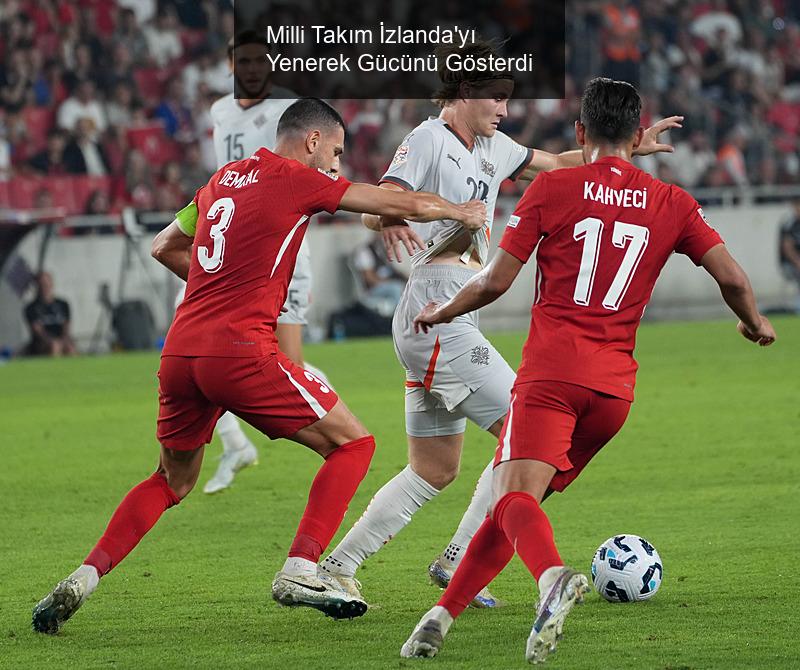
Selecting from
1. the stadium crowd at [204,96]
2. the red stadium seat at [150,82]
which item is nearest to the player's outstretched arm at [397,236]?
the stadium crowd at [204,96]

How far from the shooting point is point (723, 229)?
2053 centimetres

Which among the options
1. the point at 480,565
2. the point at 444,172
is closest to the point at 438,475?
the point at 480,565

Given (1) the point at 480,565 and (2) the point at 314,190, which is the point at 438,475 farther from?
(2) the point at 314,190

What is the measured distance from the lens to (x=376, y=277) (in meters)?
18.5

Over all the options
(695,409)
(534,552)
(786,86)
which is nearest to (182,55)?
(786,86)

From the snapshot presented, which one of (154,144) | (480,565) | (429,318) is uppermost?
(154,144)

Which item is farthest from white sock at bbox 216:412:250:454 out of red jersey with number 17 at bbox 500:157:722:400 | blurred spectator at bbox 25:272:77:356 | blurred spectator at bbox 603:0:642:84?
blurred spectator at bbox 603:0:642:84

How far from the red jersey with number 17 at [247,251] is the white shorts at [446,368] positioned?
2.48ft

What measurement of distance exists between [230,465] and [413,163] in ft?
11.9

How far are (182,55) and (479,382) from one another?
1756 centimetres

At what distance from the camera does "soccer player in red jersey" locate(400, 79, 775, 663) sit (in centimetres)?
457

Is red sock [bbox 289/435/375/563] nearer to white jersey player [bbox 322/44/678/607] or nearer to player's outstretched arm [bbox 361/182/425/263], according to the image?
white jersey player [bbox 322/44/678/607]

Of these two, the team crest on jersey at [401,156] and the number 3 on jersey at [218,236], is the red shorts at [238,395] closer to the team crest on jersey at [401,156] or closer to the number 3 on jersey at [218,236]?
the number 3 on jersey at [218,236]

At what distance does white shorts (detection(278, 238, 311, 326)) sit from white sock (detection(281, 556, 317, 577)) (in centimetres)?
349
